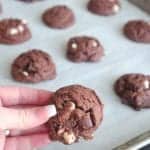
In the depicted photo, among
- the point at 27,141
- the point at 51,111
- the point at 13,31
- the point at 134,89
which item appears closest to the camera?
the point at 51,111

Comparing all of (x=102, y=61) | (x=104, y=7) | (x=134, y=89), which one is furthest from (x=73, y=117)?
(x=104, y=7)

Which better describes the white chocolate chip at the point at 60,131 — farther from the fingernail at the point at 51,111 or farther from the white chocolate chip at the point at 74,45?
the white chocolate chip at the point at 74,45

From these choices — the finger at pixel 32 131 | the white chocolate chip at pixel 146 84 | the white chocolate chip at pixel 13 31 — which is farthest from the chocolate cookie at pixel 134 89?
the white chocolate chip at pixel 13 31

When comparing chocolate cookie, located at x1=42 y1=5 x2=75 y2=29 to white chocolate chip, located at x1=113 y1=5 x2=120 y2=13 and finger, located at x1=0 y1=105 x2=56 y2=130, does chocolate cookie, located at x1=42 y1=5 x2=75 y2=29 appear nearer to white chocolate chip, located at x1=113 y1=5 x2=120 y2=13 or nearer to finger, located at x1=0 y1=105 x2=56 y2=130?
white chocolate chip, located at x1=113 y1=5 x2=120 y2=13

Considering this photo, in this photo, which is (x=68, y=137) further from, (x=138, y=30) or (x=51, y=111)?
(x=138, y=30)

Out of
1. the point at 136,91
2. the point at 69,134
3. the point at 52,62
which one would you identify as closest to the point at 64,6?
the point at 52,62

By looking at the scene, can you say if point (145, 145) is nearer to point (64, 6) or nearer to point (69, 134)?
point (69, 134)
